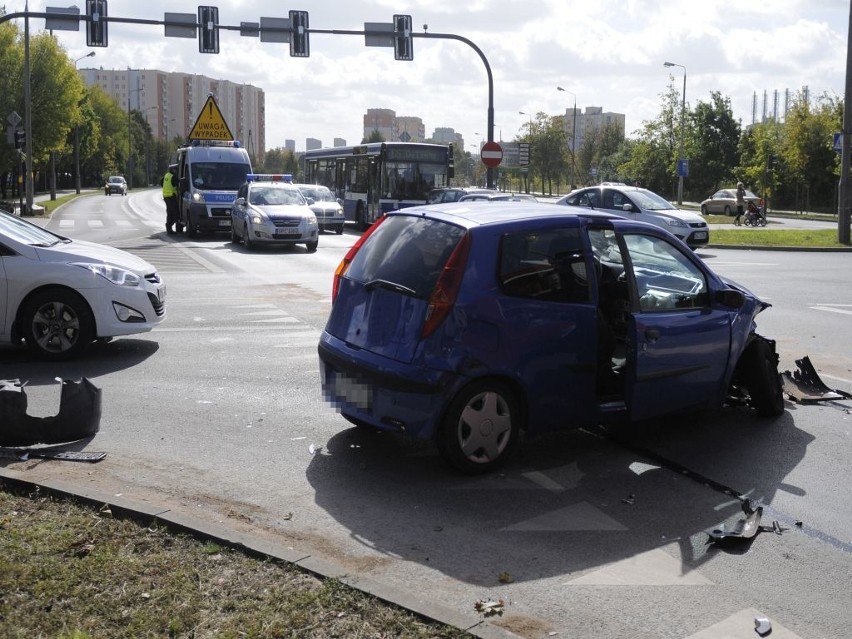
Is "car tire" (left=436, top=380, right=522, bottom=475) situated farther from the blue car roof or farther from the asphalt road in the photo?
the blue car roof

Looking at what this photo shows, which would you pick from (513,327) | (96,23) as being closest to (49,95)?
(96,23)

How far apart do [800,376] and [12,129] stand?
34.3 metres

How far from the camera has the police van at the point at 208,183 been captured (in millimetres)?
29375

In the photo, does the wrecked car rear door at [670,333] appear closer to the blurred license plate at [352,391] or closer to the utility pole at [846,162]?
the blurred license plate at [352,391]

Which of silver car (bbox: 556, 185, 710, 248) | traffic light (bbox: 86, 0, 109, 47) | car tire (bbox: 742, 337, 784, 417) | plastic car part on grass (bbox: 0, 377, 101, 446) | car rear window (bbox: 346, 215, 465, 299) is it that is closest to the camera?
car rear window (bbox: 346, 215, 465, 299)

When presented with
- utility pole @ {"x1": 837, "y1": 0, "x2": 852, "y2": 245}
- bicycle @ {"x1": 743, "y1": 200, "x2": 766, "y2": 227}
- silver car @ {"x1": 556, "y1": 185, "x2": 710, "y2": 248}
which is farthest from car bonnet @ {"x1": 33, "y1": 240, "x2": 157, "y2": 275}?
bicycle @ {"x1": 743, "y1": 200, "x2": 766, "y2": 227}

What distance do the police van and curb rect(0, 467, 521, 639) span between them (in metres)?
24.1

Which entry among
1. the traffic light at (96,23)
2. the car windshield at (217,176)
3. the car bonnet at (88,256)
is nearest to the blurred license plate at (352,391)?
the car bonnet at (88,256)

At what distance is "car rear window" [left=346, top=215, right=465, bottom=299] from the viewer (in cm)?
607

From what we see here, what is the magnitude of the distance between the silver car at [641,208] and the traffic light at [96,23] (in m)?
13.5

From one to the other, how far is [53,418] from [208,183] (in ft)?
80.9

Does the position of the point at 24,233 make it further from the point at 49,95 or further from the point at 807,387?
the point at 49,95

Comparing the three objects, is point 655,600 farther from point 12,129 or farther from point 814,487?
point 12,129

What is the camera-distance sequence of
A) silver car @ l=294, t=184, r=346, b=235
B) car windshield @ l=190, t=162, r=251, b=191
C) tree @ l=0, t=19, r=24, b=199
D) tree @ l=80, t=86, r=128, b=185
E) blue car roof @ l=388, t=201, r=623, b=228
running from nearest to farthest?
blue car roof @ l=388, t=201, r=623, b=228 < car windshield @ l=190, t=162, r=251, b=191 < silver car @ l=294, t=184, r=346, b=235 < tree @ l=0, t=19, r=24, b=199 < tree @ l=80, t=86, r=128, b=185
